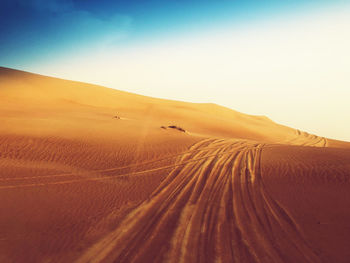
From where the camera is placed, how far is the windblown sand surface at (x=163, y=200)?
4.10m

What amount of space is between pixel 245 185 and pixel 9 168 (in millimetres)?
8247

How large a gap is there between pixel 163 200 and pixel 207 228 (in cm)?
176

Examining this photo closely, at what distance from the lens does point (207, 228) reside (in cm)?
472

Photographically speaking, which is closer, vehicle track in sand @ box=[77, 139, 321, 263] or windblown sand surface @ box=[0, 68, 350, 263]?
vehicle track in sand @ box=[77, 139, 321, 263]

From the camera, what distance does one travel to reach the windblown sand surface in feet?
13.4

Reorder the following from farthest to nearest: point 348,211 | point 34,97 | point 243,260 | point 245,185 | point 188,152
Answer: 1. point 34,97
2. point 188,152
3. point 245,185
4. point 348,211
5. point 243,260

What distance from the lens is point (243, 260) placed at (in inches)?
149

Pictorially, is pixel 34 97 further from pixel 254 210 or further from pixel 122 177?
pixel 254 210

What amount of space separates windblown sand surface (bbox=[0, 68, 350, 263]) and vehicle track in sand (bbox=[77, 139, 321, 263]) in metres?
0.02

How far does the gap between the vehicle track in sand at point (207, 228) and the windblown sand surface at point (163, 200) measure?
23 millimetres

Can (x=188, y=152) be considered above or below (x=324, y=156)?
below

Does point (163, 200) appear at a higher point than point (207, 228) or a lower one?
lower

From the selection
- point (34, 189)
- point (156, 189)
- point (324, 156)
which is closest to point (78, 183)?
point (34, 189)

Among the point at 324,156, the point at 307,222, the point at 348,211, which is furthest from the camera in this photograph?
the point at 324,156
